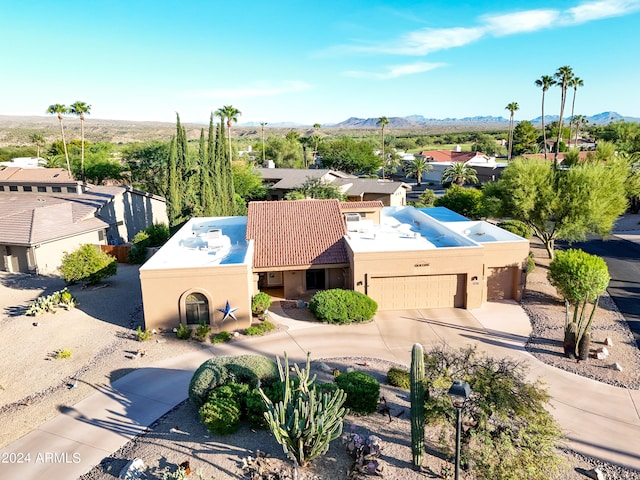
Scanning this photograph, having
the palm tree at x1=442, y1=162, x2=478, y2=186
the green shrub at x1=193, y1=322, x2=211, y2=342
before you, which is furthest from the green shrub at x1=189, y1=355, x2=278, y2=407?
the palm tree at x1=442, y1=162, x2=478, y2=186

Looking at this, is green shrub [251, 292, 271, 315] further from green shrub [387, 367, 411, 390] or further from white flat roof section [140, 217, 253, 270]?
green shrub [387, 367, 411, 390]

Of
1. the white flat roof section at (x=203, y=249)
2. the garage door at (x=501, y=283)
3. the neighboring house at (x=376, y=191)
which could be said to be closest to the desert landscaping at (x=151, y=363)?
the garage door at (x=501, y=283)

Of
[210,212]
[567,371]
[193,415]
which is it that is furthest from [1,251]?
[567,371]

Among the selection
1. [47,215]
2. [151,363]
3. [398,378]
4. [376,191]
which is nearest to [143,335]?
[151,363]

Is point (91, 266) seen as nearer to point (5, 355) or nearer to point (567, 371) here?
point (5, 355)

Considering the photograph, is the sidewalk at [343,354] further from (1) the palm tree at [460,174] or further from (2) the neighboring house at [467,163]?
(2) the neighboring house at [467,163]

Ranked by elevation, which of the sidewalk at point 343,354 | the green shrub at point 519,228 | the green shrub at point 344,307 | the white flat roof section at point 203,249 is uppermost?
A: the white flat roof section at point 203,249

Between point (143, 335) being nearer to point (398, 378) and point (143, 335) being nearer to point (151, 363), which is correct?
point (151, 363)
